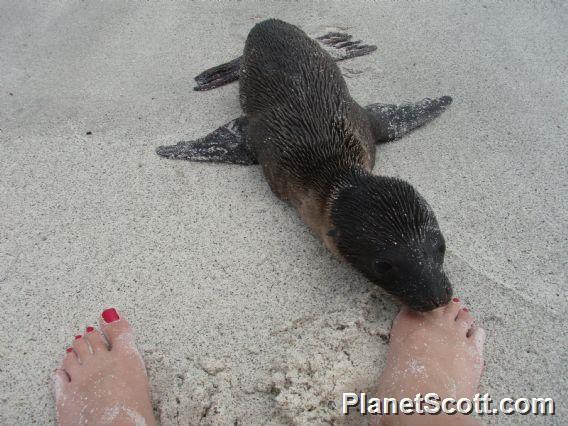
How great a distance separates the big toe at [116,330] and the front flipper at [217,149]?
1540 mm

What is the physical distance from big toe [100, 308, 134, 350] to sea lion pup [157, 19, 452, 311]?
137cm

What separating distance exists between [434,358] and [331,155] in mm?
1496

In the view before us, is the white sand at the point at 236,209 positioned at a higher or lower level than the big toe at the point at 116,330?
higher

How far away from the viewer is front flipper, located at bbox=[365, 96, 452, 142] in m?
4.14

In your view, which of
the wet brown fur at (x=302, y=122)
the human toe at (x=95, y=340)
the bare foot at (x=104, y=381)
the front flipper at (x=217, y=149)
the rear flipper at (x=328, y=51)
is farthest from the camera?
the rear flipper at (x=328, y=51)

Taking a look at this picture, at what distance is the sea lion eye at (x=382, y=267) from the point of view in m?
2.69

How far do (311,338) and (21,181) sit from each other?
2.67m

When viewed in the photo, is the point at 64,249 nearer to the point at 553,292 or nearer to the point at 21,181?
the point at 21,181

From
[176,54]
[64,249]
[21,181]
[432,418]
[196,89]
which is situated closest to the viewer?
[432,418]

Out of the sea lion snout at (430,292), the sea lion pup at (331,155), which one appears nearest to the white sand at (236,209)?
the sea lion pup at (331,155)

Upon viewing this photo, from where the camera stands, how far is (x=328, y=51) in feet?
16.6

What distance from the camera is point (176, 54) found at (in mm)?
5246

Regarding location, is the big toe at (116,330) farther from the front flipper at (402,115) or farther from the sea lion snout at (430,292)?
the front flipper at (402,115)

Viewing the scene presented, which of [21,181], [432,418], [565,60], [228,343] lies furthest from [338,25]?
[432,418]
